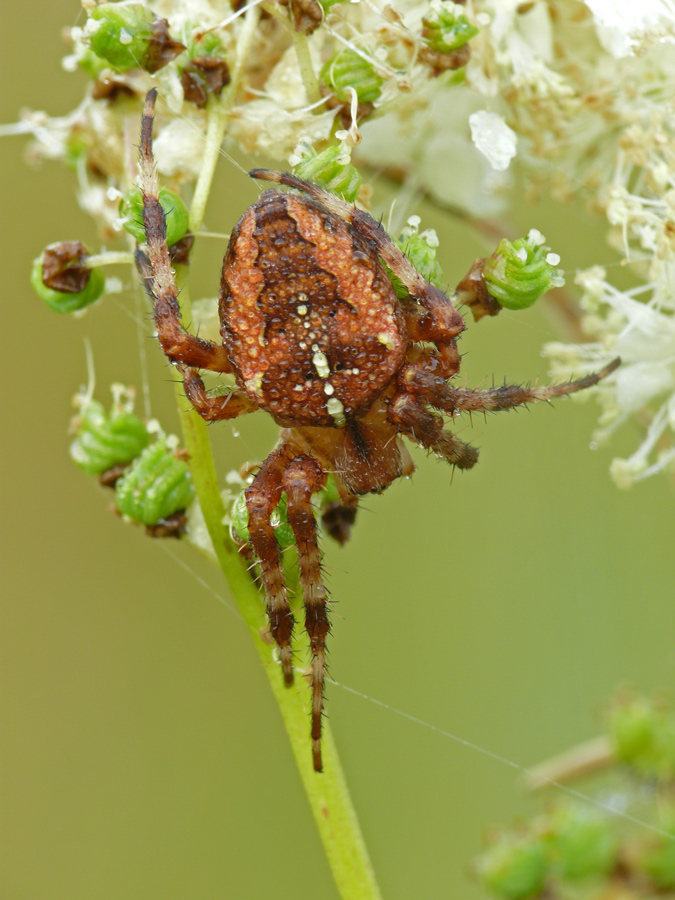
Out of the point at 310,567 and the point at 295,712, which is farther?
the point at 310,567

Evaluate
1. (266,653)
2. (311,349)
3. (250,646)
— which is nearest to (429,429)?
(311,349)

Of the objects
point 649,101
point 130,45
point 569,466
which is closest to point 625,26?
point 649,101

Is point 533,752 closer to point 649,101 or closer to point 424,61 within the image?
point 649,101

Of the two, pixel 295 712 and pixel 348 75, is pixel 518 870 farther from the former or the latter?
pixel 348 75

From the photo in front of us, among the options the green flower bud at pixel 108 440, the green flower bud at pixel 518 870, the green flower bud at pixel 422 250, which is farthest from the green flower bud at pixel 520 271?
the green flower bud at pixel 518 870

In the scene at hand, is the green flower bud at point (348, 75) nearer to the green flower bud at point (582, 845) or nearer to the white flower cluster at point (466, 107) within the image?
the white flower cluster at point (466, 107)
